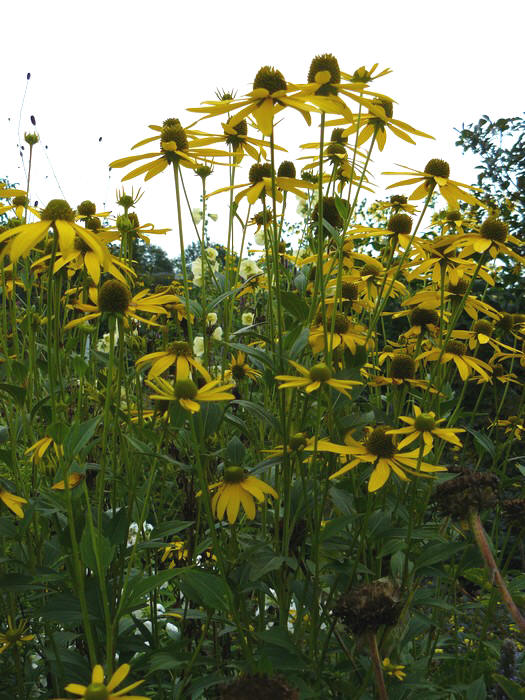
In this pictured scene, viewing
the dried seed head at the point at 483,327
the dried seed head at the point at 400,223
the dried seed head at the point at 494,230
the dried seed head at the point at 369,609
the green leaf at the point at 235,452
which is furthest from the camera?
the dried seed head at the point at 483,327

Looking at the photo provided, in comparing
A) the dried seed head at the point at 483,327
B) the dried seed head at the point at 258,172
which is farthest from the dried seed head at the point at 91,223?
the dried seed head at the point at 483,327

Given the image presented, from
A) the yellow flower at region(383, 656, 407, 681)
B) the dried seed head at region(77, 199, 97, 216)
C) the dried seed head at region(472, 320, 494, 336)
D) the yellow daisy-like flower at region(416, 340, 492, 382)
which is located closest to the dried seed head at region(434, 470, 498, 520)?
the yellow flower at region(383, 656, 407, 681)

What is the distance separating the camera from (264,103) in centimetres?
108

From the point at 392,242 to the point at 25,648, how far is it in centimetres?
138

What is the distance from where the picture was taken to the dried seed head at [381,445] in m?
1.18

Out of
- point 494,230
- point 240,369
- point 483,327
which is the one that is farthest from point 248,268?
point 494,230

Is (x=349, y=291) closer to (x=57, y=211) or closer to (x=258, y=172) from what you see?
(x=258, y=172)

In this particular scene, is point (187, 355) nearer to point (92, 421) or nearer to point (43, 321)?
point (92, 421)

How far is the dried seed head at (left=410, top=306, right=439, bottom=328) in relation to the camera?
5.54 feet

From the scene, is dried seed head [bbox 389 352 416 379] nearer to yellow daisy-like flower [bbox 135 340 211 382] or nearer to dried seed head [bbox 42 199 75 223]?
yellow daisy-like flower [bbox 135 340 211 382]

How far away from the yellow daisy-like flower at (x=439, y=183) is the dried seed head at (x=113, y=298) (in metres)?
0.67

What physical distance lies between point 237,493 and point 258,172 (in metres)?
0.82

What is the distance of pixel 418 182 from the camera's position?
1.50 m

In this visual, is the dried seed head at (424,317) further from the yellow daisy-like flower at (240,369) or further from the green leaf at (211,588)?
the green leaf at (211,588)
